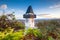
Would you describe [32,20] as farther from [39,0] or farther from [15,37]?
[15,37]

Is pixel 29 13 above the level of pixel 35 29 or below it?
above

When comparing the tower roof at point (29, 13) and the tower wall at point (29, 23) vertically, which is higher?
the tower roof at point (29, 13)

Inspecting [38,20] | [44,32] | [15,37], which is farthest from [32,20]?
[15,37]

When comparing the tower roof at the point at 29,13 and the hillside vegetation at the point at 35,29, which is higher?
the tower roof at the point at 29,13

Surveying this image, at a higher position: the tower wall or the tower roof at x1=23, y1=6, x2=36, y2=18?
the tower roof at x1=23, y1=6, x2=36, y2=18

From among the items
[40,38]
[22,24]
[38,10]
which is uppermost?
[38,10]

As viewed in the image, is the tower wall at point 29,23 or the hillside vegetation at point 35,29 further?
the tower wall at point 29,23

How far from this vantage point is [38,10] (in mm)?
2404

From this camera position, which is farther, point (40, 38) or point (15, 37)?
point (40, 38)

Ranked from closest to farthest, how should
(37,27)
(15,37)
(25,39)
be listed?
1. (15,37)
2. (25,39)
3. (37,27)

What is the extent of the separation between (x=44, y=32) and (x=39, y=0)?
17.9 inches

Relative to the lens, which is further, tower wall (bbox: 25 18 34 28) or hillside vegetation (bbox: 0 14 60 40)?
tower wall (bbox: 25 18 34 28)

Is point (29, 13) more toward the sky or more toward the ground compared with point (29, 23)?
more toward the sky

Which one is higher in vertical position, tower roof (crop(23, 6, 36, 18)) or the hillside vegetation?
tower roof (crop(23, 6, 36, 18))
